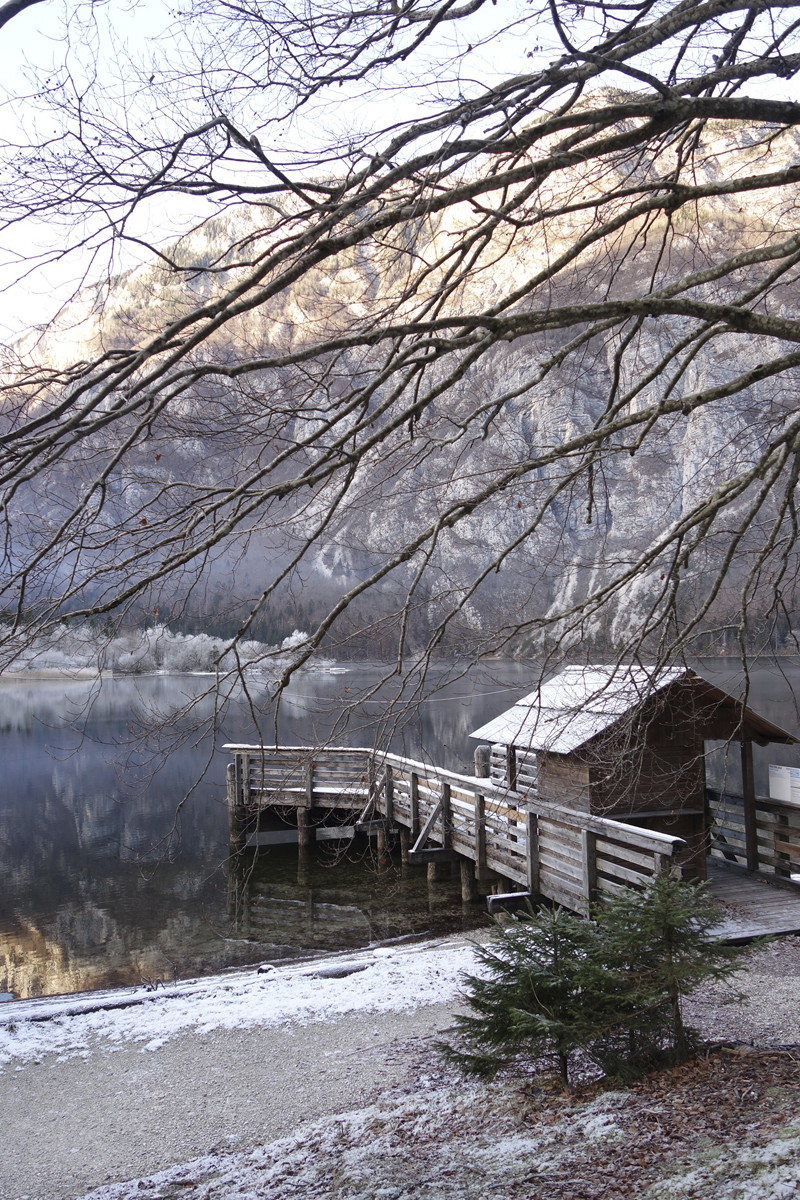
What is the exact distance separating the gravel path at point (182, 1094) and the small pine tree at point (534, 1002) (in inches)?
56.4

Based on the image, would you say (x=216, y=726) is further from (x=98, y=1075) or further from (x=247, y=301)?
(x=98, y=1075)

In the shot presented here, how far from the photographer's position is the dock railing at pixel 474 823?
26.3 ft

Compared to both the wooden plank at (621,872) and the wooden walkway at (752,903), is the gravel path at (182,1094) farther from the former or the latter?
the wooden walkway at (752,903)

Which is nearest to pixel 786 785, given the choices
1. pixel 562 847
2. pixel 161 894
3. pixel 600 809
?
pixel 600 809

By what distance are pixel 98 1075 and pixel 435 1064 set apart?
8.52ft

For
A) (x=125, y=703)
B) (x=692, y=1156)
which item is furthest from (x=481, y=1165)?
(x=125, y=703)

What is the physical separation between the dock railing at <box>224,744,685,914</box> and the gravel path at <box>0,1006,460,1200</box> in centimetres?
175

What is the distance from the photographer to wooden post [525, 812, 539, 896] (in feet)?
33.8

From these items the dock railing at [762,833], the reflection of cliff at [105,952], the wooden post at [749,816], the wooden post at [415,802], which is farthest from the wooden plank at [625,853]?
the wooden post at [415,802]

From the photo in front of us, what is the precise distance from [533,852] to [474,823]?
7.69 ft

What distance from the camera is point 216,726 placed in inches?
150

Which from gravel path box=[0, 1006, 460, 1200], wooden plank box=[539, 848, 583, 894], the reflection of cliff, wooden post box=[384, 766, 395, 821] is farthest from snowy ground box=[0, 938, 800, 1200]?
wooden post box=[384, 766, 395, 821]

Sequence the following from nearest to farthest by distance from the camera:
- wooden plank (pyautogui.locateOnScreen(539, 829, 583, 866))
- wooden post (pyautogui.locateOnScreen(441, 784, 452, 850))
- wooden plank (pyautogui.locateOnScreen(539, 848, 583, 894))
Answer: wooden plank (pyautogui.locateOnScreen(539, 848, 583, 894)), wooden plank (pyautogui.locateOnScreen(539, 829, 583, 866)), wooden post (pyautogui.locateOnScreen(441, 784, 452, 850))

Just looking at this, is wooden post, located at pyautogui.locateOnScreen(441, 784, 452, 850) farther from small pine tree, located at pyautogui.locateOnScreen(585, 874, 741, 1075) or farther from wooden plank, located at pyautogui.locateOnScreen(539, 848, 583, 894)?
small pine tree, located at pyautogui.locateOnScreen(585, 874, 741, 1075)
